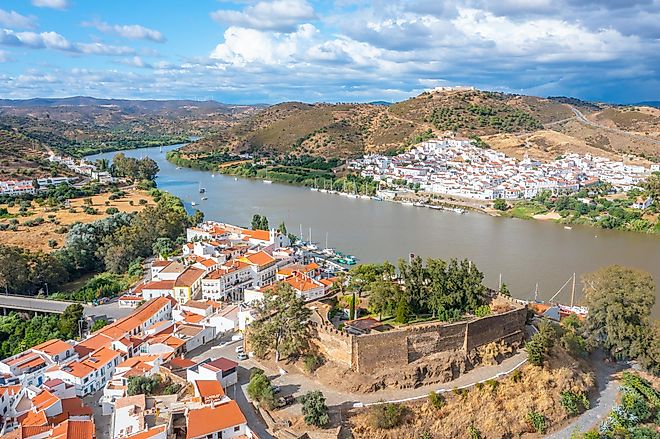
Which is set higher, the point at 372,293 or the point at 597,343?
the point at 372,293

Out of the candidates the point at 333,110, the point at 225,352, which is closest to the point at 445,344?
the point at 225,352

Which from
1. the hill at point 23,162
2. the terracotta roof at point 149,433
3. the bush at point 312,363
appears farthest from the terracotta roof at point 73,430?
the hill at point 23,162

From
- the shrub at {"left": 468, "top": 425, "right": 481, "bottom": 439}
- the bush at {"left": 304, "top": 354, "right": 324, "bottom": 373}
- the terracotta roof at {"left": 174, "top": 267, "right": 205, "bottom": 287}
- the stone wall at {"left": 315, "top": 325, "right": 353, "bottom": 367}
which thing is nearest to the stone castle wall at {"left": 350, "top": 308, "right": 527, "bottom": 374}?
the stone wall at {"left": 315, "top": 325, "right": 353, "bottom": 367}

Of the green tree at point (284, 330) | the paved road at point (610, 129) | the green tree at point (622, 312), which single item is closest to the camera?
the green tree at point (284, 330)

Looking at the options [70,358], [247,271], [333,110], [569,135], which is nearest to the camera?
[70,358]

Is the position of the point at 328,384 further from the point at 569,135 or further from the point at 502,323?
the point at 569,135

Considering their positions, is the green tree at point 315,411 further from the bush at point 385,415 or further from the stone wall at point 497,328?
the stone wall at point 497,328
